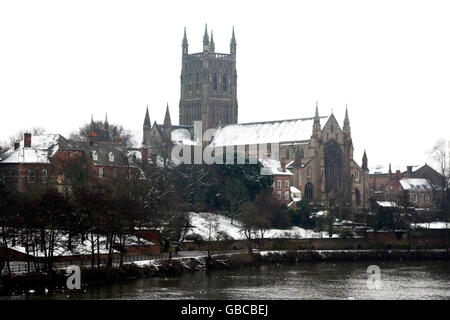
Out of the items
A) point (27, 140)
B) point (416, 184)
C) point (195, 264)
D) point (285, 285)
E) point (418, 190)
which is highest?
point (27, 140)

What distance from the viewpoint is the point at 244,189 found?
294ft

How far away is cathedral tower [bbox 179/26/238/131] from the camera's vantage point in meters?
140

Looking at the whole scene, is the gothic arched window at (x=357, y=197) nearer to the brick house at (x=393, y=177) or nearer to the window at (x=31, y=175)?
the brick house at (x=393, y=177)

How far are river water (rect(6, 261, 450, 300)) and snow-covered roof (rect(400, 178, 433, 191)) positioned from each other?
66240 millimetres

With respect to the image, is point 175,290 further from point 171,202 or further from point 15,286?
point 171,202

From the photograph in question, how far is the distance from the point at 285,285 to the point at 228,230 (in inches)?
1101

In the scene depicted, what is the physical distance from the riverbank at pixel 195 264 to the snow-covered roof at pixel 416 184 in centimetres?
5262

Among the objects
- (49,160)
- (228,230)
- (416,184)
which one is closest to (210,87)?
(416,184)

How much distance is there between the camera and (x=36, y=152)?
79375 millimetres

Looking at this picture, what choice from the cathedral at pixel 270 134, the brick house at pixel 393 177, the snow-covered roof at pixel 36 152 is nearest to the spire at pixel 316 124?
the cathedral at pixel 270 134

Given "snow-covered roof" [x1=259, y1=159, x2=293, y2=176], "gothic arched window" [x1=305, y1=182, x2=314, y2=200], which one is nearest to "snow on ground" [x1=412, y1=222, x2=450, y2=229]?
"snow-covered roof" [x1=259, y1=159, x2=293, y2=176]

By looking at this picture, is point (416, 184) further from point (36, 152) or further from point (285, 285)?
point (285, 285)

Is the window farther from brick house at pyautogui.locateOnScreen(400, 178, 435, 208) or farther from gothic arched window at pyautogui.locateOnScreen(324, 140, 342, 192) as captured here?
brick house at pyautogui.locateOnScreen(400, 178, 435, 208)
